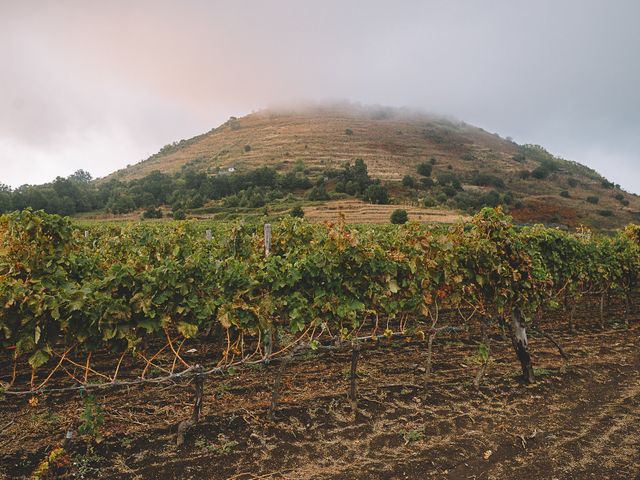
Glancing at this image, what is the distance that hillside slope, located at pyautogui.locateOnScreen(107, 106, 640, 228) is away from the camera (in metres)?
72.0

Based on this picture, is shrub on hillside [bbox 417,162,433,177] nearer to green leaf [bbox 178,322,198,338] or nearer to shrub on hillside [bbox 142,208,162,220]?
shrub on hillside [bbox 142,208,162,220]

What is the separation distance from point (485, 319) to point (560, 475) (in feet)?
11.9

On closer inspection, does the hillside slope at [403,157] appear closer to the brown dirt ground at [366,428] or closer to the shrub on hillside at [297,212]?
the shrub on hillside at [297,212]

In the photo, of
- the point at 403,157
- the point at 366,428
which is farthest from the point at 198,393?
the point at 403,157

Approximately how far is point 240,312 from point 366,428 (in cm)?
257

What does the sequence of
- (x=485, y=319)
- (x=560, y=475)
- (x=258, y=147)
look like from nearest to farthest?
(x=560, y=475) < (x=485, y=319) < (x=258, y=147)

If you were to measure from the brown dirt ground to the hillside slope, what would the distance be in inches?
2342

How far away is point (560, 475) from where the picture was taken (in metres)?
4.96

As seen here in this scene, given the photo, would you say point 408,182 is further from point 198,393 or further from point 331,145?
point 198,393

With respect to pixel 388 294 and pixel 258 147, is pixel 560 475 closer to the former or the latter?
pixel 388 294

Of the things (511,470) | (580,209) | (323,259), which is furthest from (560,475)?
(580,209)

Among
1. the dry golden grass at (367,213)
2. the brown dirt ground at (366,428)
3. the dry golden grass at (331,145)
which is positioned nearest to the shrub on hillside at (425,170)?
the dry golden grass at (331,145)

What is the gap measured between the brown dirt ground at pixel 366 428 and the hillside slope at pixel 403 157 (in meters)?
59.5

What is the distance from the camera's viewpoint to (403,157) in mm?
96062
